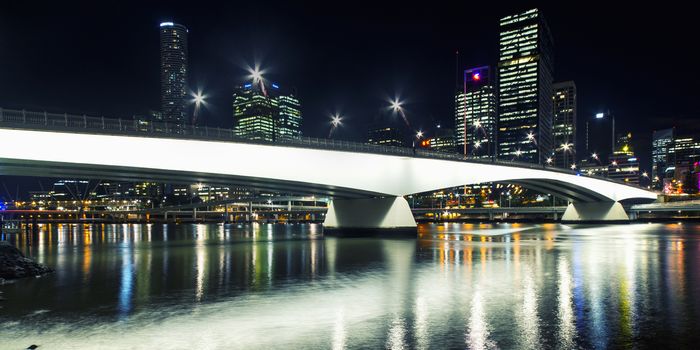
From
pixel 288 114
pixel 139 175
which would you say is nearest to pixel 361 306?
pixel 139 175

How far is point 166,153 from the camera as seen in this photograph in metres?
35.5

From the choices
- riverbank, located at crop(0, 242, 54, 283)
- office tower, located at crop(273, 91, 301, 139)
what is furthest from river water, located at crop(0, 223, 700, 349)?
office tower, located at crop(273, 91, 301, 139)

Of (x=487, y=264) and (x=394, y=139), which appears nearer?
(x=487, y=264)

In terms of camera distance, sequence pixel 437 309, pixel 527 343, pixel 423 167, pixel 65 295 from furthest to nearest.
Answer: pixel 423 167 < pixel 65 295 < pixel 437 309 < pixel 527 343

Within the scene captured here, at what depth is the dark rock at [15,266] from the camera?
21391 millimetres

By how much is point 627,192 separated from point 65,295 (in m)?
108

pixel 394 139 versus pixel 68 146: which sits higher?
pixel 394 139

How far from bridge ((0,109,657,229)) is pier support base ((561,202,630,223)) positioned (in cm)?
3799

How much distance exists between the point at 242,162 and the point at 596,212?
83040 mm

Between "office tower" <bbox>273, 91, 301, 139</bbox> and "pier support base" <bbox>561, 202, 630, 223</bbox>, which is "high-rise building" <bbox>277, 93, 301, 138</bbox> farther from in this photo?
"pier support base" <bbox>561, 202, 630, 223</bbox>

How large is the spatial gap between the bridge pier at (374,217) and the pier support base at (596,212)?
61.1m

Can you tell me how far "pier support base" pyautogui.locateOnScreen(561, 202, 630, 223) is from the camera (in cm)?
9625

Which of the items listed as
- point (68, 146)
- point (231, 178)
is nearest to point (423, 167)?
point (231, 178)

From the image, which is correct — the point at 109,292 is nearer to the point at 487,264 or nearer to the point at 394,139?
the point at 487,264
